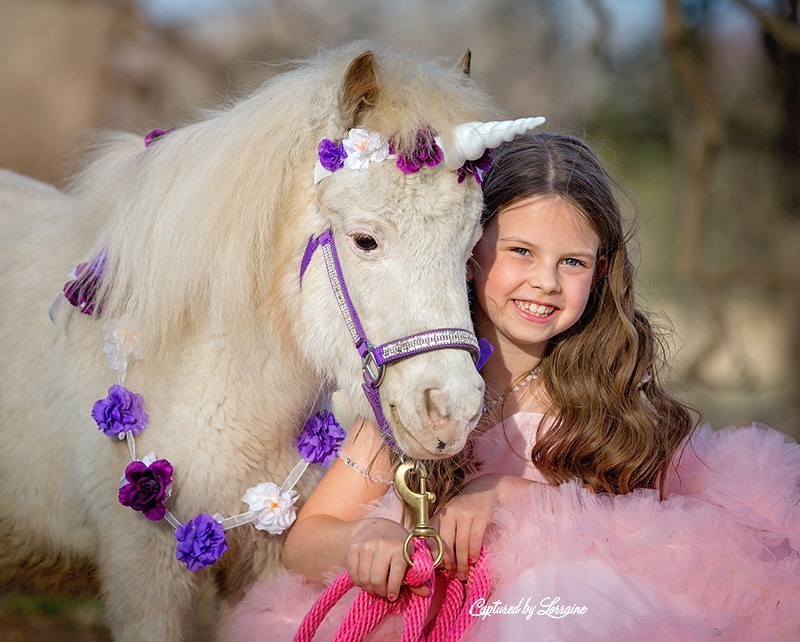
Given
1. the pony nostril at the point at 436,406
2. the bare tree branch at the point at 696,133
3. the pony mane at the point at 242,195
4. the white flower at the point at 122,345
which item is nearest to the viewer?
the pony nostril at the point at 436,406

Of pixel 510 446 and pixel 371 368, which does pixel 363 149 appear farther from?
pixel 510 446

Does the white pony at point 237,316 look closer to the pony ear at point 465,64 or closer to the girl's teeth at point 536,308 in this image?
the pony ear at point 465,64

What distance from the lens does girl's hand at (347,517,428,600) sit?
173 cm

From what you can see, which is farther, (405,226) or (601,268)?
(601,268)

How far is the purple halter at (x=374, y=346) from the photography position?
5.61 ft

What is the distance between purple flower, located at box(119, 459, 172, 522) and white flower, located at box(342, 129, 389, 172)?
880mm

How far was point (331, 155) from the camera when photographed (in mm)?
1877

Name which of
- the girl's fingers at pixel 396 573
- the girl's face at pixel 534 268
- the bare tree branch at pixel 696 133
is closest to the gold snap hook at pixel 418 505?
the girl's fingers at pixel 396 573

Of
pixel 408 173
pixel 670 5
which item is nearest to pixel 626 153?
pixel 670 5

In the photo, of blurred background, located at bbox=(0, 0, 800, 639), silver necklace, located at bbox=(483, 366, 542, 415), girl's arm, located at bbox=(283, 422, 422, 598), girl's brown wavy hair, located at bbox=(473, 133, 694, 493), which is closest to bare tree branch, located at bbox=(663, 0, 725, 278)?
blurred background, located at bbox=(0, 0, 800, 639)

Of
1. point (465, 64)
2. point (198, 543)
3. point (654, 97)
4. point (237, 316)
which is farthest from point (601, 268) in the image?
point (654, 97)

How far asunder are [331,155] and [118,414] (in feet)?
2.73

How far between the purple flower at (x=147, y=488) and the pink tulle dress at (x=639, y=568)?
15.8 inches

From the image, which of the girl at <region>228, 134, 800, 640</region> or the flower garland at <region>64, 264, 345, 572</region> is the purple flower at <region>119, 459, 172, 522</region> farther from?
the girl at <region>228, 134, 800, 640</region>
